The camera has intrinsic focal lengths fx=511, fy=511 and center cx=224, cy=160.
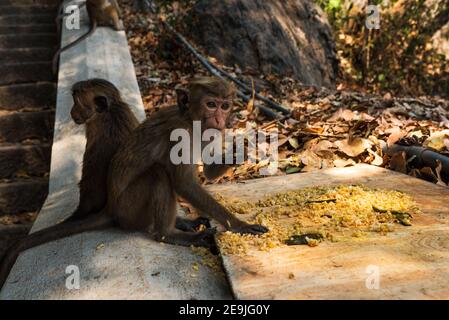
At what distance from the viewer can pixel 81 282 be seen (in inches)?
98.0

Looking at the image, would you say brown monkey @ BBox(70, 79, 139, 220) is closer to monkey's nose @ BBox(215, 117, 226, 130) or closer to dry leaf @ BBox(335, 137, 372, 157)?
monkey's nose @ BBox(215, 117, 226, 130)

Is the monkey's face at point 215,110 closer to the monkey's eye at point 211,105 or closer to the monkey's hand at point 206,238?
the monkey's eye at point 211,105

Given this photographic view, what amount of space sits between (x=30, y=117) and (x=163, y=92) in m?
2.15

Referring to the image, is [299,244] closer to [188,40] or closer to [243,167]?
[243,167]

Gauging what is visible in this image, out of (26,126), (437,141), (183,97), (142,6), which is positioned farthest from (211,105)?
(142,6)

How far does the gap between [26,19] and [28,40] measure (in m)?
0.86

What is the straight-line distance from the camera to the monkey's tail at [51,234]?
9.88ft

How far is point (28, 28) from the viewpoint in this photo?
7.64m

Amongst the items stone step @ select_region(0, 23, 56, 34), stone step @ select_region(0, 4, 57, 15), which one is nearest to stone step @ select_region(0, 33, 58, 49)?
stone step @ select_region(0, 23, 56, 34)

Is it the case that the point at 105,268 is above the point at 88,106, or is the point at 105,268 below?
below

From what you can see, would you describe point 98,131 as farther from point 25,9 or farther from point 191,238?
point 25,9

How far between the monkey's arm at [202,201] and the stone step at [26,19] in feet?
19.5

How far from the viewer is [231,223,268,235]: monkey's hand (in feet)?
10.1

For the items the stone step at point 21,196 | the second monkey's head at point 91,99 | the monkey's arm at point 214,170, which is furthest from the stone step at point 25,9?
the monkey's arm at point 214,170
